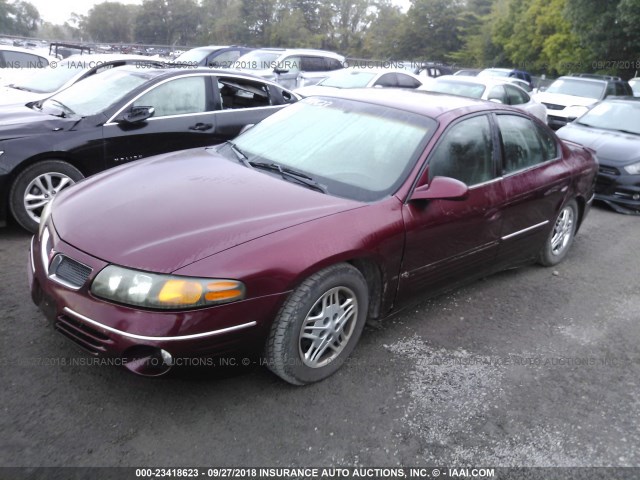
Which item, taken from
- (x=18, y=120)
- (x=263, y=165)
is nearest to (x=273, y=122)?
(x=263, y=165)

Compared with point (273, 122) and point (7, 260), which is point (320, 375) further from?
point (7, 260)

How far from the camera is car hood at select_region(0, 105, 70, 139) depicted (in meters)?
4.54

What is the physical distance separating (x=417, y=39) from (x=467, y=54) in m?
6.22

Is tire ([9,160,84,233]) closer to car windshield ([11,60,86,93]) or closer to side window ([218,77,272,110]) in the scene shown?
side window ([218,77,272,110])

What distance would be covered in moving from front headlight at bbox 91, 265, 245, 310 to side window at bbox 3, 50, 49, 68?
36.7 feet

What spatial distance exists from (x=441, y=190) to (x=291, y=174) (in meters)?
0.92

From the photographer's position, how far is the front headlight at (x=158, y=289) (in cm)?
234

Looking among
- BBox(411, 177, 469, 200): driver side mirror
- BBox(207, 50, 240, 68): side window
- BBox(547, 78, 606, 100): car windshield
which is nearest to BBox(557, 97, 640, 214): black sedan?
BBox(411, 177, 469, 200): driver side mirror

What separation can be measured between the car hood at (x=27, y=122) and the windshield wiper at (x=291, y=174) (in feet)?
7.81

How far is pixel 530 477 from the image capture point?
96.1 inches

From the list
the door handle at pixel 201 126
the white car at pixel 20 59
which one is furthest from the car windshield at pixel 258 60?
Result: the door handle at pixel 201 126

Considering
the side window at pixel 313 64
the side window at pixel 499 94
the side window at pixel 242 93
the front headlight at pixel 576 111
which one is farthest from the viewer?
the side window at pixel 313 64

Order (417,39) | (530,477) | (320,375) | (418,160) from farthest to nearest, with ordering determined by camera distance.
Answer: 1. (417,39)
2. (418,160)
3. (320,375)
4. (530,477)

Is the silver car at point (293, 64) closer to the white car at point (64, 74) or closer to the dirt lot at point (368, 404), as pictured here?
the white car at point (64, 74)
